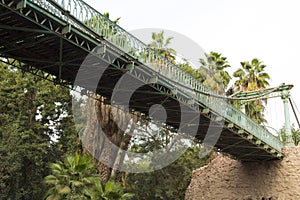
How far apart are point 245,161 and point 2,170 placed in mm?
14182

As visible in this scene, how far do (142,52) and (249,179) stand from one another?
31.9 feet

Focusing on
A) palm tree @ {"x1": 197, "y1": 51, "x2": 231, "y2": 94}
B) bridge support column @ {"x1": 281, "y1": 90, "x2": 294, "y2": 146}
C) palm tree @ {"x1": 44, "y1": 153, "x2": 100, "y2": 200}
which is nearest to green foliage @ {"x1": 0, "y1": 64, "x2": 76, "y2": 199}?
palm tree @ {"x1": 44, "y1": 153, "x2": 100, "y2": 200}

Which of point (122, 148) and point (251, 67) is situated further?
point (251, 67)

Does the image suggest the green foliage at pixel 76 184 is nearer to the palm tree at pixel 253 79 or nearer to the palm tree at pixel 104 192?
the palm tree at pixel 104 192

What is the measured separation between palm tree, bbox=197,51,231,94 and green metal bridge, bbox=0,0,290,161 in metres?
9.99

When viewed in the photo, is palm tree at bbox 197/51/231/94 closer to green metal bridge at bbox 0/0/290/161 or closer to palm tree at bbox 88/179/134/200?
green metal bridge at bbox 0/0/290/161

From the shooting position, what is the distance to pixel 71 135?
2517 cm

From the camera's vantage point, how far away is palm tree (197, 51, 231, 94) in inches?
1033

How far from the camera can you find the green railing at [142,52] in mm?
8594

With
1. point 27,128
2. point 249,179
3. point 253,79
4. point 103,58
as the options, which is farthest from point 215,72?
point 103,58

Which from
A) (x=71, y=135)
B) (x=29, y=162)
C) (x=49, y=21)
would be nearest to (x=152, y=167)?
(x=71, y=135)

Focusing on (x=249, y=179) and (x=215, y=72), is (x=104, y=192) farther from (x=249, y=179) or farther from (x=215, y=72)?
(x=215, y=72)

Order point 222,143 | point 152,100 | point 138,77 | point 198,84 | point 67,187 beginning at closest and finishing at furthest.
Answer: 1. point 138,77
2. point 152,100
3. point 198,84
4. point 67,187
5. point 222,143

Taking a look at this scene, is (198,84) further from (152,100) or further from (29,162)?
(29,162)
